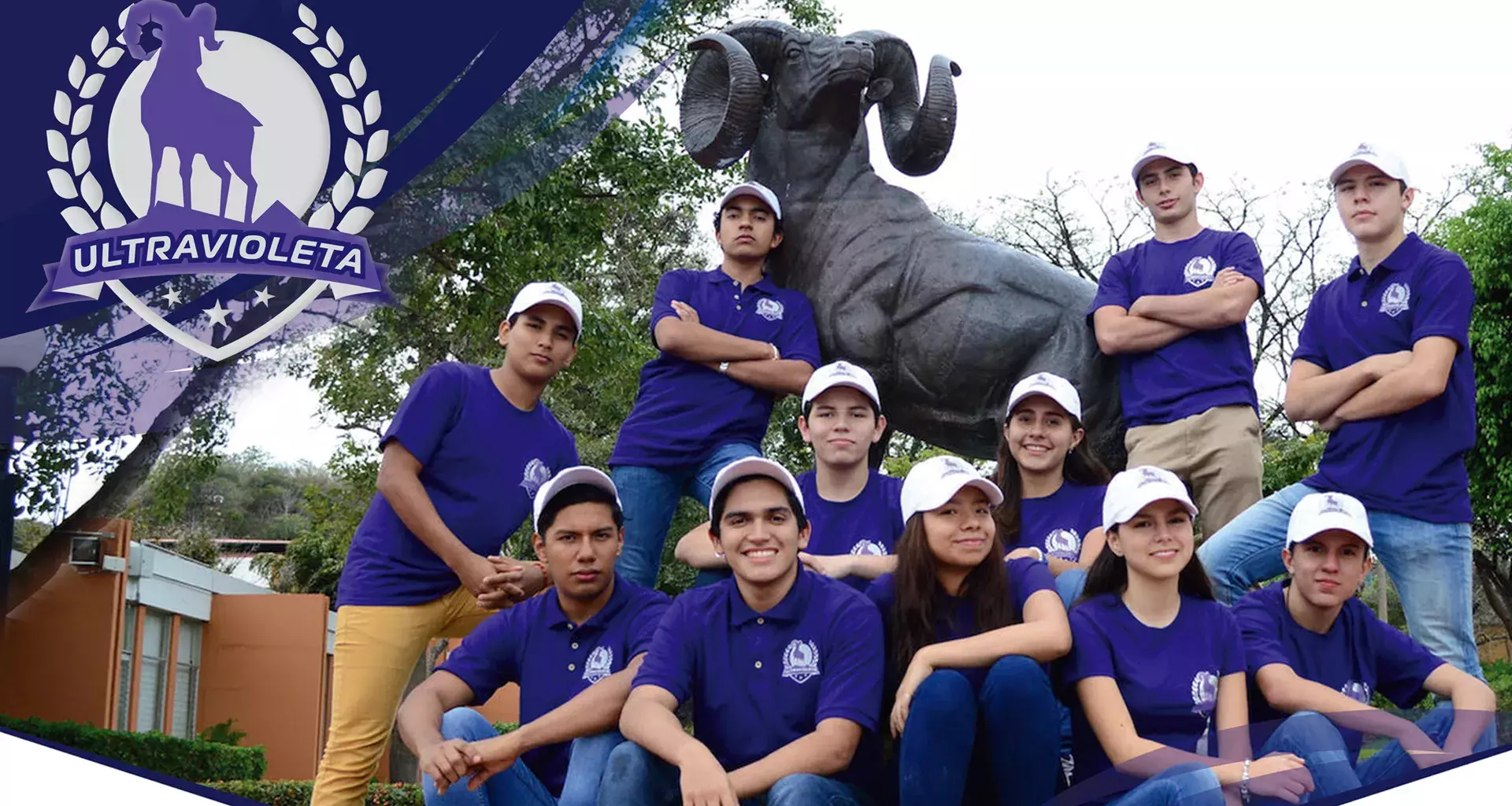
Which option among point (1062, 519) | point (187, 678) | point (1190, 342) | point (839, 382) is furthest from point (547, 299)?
point (187, 678)

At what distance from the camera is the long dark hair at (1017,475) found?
18.3 feet

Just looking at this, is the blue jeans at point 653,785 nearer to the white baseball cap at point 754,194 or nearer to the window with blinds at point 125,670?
the white baseball cap at point 754,194

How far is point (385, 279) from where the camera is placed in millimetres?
11984

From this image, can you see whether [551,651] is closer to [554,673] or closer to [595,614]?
[554,673]

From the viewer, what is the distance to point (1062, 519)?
5.55m

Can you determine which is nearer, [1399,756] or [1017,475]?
[1399,756]

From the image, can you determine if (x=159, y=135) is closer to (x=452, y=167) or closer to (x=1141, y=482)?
(x=452, y=167)

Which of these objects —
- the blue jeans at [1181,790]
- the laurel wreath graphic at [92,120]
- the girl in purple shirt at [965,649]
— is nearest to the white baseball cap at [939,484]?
the girl in purple shirt at [965,649]

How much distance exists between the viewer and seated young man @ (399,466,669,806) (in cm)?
477

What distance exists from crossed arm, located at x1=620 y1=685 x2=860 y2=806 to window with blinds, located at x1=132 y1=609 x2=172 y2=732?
7549mm

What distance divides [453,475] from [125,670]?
20.3ft

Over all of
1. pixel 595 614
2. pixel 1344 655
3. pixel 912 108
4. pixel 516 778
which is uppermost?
pixel 912 108

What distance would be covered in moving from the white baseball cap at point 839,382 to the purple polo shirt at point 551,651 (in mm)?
904

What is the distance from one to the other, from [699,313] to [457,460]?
1124 mm
